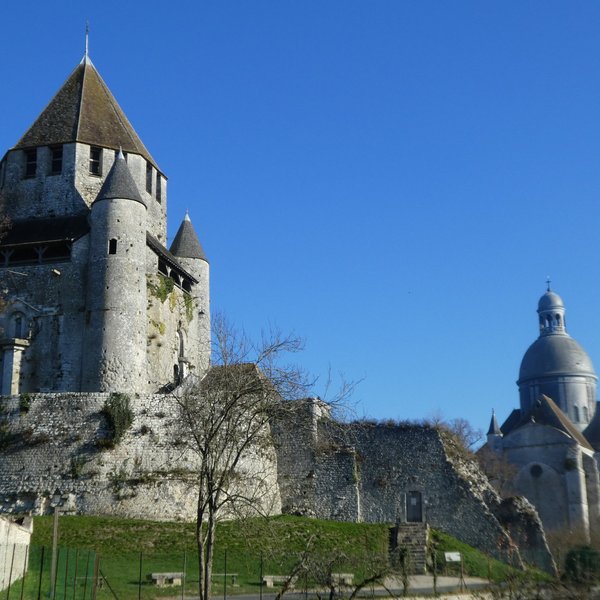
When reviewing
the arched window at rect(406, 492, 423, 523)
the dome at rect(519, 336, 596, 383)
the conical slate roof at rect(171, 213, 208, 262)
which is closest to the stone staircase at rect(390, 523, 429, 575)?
the arched window at rect(406, 492, 423, 523)

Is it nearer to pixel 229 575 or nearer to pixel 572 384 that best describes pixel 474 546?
pixel 229 575

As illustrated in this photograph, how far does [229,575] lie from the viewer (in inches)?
1155

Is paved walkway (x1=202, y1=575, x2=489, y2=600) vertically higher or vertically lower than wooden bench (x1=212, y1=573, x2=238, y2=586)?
lower

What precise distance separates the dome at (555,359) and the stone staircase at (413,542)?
208 feet

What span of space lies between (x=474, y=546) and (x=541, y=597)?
58.7ft

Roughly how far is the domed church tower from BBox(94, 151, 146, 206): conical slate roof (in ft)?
190

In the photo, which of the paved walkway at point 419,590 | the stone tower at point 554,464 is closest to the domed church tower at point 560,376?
the stone tower at point 554,464

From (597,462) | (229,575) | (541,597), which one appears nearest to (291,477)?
(229,575)

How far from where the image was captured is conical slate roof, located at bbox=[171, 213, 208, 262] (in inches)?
2037

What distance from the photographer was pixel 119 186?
148 ft

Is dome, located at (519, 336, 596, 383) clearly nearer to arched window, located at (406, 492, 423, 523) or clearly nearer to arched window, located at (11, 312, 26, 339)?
arched window, located at (406, 492, 423, 523)

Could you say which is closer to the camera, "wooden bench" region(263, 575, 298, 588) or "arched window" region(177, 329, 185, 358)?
"wooden bench" region(263, 575, 298, 588)

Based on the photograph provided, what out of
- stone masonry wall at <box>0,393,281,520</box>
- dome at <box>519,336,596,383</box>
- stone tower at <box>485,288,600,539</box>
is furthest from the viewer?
dome at <box>519,336,596,383</box>

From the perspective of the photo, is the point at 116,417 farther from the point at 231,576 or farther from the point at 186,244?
the point at 186,244
